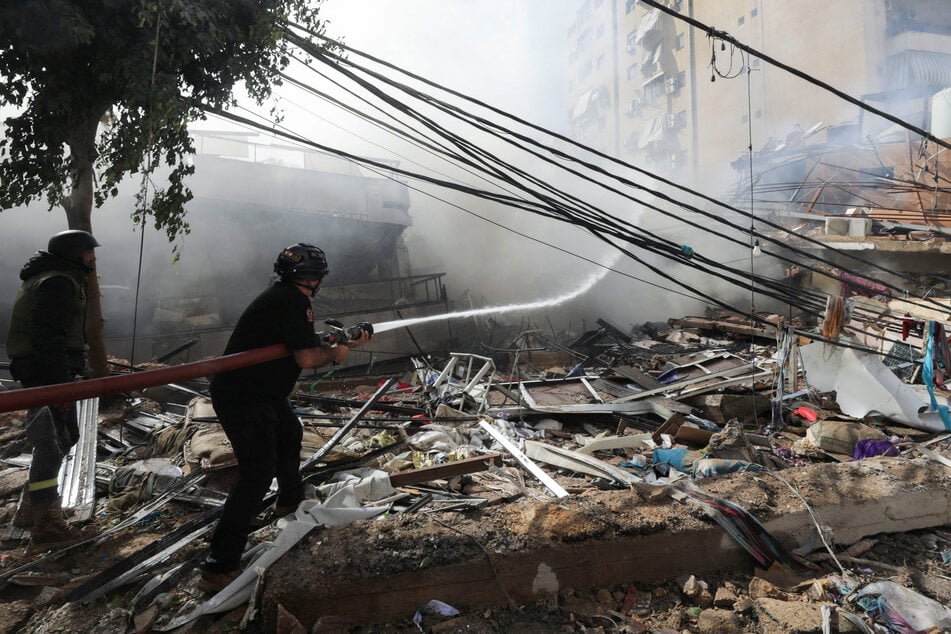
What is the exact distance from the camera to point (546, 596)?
103 inches

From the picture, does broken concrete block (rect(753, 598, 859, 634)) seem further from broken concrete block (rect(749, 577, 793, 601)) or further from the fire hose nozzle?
the fire hose nozzle

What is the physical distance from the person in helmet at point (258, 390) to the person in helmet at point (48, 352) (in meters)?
1.28

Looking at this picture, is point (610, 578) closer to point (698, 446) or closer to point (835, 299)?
point (698, 446)

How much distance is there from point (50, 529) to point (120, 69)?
300 centimetres

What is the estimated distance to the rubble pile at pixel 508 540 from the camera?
2.39 m

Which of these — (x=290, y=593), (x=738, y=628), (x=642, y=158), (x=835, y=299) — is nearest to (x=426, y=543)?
(x=290, y=593)

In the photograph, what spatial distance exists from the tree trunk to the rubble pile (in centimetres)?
92

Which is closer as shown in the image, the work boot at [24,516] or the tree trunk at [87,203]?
the work boot at [24,516]

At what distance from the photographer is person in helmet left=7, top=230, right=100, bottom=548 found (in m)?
3.03

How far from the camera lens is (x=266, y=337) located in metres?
2.66

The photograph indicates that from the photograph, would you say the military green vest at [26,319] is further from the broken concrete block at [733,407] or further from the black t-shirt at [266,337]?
the broken concrete block at [733,407]

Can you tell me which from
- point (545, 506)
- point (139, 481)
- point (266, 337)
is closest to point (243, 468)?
point (266, 337)

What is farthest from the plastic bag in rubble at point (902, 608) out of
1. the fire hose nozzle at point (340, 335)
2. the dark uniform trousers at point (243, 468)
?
the dark uniform trousers at point (243, 468)

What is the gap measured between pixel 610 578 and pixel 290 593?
1662 millimetres
